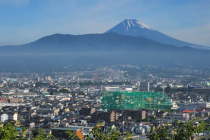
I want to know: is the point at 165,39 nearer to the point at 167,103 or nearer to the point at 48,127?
the point at 167,103

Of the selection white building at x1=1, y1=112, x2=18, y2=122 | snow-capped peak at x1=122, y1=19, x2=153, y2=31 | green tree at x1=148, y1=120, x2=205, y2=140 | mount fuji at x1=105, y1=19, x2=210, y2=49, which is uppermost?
snow-capped peak at x1=122, y1=19, x2=153, y2=31

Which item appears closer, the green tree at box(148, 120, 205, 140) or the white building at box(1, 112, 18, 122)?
the green tree at box(148, 120, 205, 140)

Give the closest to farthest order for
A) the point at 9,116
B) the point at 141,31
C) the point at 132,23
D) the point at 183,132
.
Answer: the point at 183,132 < the point at 9,116 < the point at 141,31 < the point at 132,23

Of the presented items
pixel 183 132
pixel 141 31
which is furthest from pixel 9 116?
pixel 141 31


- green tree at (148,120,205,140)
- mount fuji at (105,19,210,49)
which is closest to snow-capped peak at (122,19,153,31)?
mount fuji at (105,19,210,49)

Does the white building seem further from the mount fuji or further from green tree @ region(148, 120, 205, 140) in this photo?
the mount fuji

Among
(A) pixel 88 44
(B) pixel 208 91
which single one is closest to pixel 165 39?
(A) pixel 88 44

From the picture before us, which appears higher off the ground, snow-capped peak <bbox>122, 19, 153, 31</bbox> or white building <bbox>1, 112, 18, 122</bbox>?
snow-capped peak <bbox>122, 19, 153, 31</bbox>

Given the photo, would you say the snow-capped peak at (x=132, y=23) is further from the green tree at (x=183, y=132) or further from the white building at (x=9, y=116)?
the green tree at (x=183, y=132)

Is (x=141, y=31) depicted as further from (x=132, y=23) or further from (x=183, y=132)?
(x=183, y=132)
